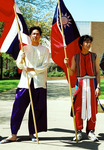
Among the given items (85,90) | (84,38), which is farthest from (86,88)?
(84,38)

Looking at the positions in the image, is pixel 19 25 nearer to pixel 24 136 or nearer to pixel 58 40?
pixel 58 40

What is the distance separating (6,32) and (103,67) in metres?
2.18

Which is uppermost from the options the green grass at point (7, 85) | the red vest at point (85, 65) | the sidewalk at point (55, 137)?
the red vest at point (85, 65)

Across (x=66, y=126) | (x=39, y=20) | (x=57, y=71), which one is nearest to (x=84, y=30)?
(x=57, y=71)

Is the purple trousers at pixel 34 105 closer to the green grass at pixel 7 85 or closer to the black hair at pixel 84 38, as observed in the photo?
the black hair at pixel 84 38

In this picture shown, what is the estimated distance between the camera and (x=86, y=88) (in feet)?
17.6

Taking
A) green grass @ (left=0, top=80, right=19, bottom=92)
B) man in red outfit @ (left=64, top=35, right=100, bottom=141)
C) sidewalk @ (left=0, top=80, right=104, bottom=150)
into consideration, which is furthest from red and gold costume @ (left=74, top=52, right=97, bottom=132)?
green grass @ (left=0, top=80, right=19, bottom=92)

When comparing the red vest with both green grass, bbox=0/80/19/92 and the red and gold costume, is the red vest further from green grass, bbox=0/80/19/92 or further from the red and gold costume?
green grass, bbox=0/80/19/92

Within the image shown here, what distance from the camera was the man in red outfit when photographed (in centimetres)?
536

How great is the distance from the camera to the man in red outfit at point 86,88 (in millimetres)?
5364

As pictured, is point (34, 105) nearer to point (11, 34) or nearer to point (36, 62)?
point (36, 62)

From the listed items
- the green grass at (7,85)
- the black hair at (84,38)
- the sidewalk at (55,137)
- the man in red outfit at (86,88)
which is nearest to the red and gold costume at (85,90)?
the man in red outfit at (86,88)

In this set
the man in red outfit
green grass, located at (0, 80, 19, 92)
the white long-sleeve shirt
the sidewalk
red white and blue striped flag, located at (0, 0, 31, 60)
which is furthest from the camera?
green grass, located at (0, 80, 19, 92)

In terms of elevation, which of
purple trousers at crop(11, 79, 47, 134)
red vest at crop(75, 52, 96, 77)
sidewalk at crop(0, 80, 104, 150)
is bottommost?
sidewalk at crop(0, 80, 104, 150)
